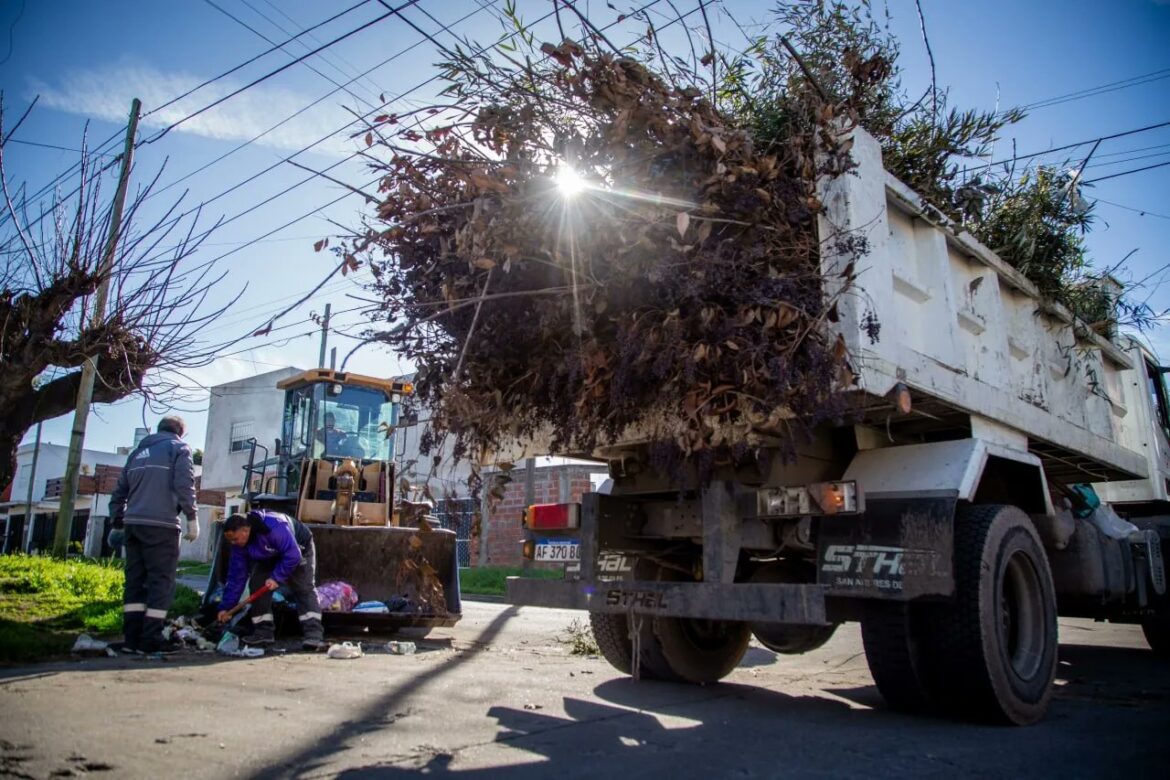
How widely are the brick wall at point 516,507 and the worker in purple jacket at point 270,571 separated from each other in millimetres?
9741

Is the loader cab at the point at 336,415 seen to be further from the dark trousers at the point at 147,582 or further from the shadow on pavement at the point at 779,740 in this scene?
the shadow on pavement at the point at 779,740

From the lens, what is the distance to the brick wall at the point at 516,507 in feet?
52.7

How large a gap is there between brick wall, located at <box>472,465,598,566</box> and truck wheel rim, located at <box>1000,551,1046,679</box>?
11.7 metres

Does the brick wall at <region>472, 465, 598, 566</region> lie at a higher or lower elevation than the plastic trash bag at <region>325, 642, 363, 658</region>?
higher

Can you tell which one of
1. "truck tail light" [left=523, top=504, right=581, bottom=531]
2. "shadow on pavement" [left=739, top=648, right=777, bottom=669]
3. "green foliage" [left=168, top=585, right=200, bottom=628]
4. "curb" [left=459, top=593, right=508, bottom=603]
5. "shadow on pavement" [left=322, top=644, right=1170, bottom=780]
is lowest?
"curb" [left=459, top=593, right=508, bottom=603]

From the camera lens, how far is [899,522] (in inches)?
143

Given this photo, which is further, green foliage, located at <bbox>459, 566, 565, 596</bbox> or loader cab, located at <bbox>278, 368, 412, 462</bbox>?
green foliage, located at <bbox>459, 566, 565, 596</bbox>

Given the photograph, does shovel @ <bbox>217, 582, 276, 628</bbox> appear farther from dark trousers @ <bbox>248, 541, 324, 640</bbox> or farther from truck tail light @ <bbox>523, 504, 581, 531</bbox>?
truck tail light @ <bbox>523, 504, 581, 531</bbox>

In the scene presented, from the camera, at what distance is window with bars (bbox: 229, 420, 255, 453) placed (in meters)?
34.0

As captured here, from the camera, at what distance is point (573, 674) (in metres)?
5.30

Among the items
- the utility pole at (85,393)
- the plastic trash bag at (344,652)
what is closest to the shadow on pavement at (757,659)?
the plastic trash bag at (344,652)

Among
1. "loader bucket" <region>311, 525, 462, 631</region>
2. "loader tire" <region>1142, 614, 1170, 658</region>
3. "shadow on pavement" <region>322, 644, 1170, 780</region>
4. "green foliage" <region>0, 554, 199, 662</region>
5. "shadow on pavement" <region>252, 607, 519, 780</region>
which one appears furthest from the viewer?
"loader bucket" <region>311, 525, 462, 631</region>

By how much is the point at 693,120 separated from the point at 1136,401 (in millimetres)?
5956

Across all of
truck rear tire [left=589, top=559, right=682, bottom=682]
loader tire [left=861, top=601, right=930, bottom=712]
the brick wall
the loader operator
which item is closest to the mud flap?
loader tire [left=861, top=601, right=930, bottom=712]
